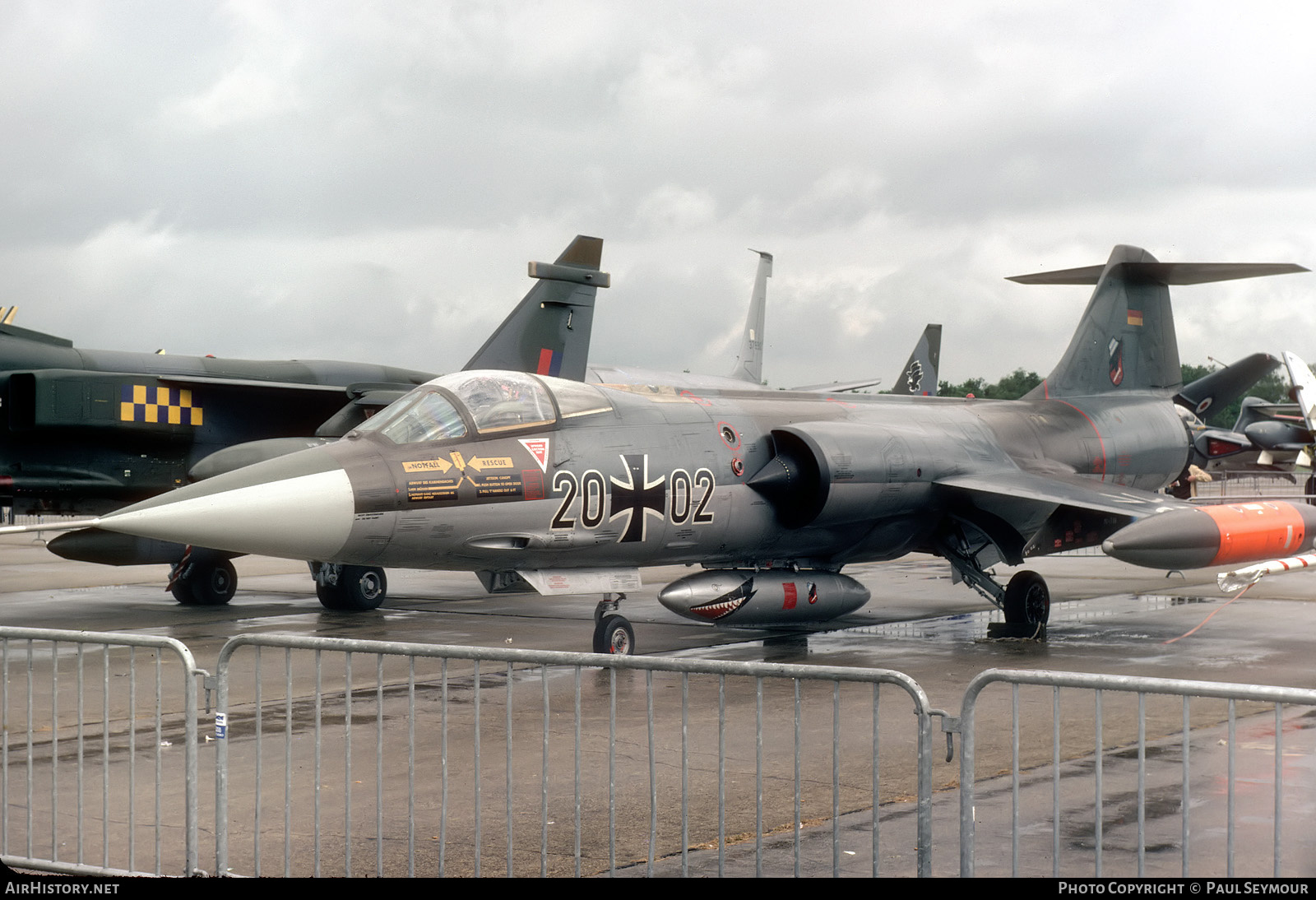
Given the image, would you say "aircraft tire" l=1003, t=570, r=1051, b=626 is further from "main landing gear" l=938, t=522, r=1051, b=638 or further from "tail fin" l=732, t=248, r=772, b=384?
"tail fin" l=732, t=248, r=772, b=384

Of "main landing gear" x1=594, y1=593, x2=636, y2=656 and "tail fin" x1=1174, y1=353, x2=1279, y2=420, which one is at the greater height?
"tail fin" x1=1174, y1=353, x2=1279, y2=420

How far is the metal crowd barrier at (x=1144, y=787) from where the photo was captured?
384 centimetres

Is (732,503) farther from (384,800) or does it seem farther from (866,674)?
(866,674)

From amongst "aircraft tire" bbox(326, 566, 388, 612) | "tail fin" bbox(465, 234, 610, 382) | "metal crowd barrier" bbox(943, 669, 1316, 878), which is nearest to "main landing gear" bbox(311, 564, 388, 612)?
"aircraft tire" bbox(326, 566, 388, 612)

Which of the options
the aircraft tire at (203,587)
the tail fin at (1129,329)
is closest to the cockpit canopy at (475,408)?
the aircraft tire at (203,587)

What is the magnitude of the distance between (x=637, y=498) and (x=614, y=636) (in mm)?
1107

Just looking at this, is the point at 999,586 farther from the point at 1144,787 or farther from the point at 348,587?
the point at 348,587

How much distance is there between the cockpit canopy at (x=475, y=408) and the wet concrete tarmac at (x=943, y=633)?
2202 millimetres

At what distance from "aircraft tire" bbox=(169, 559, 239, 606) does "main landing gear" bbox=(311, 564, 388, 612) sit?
4.29 ft

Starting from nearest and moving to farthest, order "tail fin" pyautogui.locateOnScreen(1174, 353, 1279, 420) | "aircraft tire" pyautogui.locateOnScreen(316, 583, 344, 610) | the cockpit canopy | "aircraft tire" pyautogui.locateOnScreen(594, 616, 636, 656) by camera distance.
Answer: the cockpit canopy < "aircraft tire" pyautogui.locateOnScreen(594, 616, 636, 656) < "aircraft tire" pyautogui.locateOnScreen(316, 583, 344, 610) < "tail fin" pyautogui.locateOnScreen(1174, 353, 1279, 420)

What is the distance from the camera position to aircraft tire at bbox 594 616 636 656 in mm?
9969

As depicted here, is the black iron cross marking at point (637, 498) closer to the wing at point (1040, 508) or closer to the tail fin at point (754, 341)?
the wing at point (1040, 508)

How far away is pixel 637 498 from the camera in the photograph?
33.2ft

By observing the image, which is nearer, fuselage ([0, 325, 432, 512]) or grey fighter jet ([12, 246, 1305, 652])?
grey fighter jet ([12, 246, 1305, 652])
